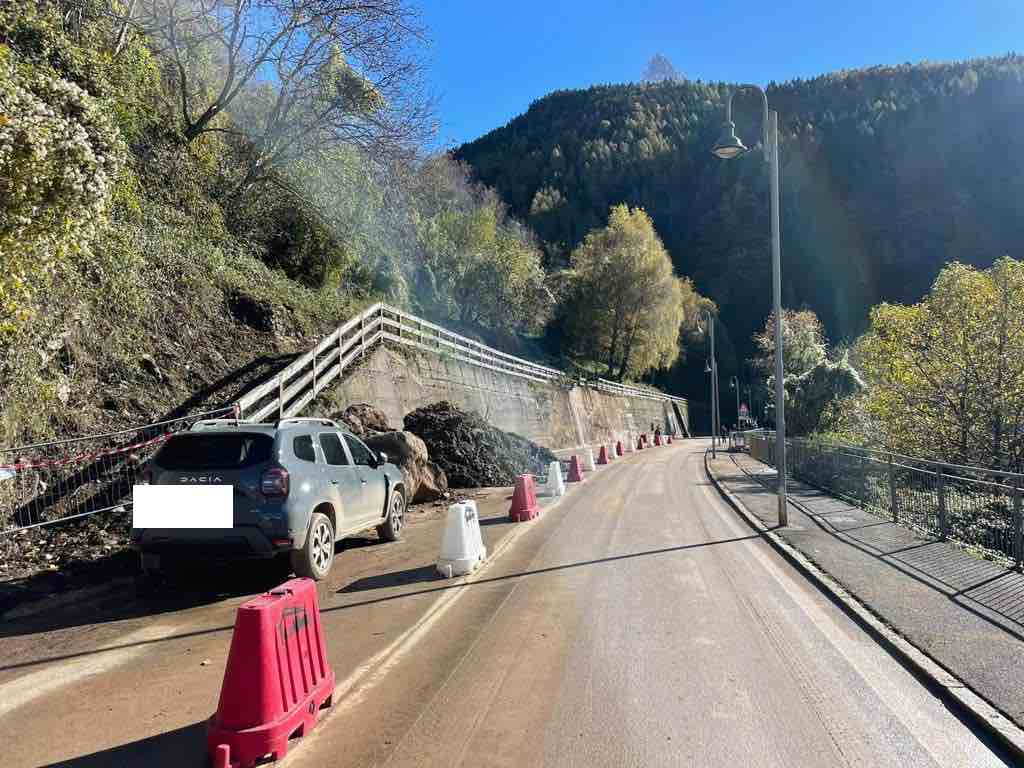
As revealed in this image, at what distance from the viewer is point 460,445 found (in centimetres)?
1786

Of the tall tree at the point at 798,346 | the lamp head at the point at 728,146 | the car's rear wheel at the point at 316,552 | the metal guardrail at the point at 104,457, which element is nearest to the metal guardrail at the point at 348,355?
the metal guardrail at the point at 104,457

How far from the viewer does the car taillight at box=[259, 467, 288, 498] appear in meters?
6.82

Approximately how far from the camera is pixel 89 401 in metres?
10.5

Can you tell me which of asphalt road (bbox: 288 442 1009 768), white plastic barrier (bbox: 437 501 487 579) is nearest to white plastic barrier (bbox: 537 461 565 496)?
white plastic barrier (bbox: 437 501 487 579)

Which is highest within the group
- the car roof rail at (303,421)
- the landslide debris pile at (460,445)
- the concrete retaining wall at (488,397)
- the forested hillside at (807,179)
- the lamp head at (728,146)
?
the forested hillside at (807,179)

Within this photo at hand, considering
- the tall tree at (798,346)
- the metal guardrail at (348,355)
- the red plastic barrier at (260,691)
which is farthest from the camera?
the tall tree at (798,346)

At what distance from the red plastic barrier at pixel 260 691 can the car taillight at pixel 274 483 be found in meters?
3.15

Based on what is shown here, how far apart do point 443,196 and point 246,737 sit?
41.9 meters

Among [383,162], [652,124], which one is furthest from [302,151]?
[652,124]

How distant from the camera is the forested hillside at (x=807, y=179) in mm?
123500

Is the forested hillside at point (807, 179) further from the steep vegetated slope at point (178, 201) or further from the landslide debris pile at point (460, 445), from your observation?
the landslide debris pile at point (460, 445)

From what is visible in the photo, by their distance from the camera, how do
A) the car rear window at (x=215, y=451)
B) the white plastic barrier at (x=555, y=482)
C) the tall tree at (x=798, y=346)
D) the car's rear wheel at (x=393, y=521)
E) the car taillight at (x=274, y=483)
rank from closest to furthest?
the car taillight at (x=274, y=483)
the car rear window at (x=215, y=451)
the car's rear wheel at (x=393, y=521)
the white plastic barrier at (x=555, y=482)
the tall tree at (x=798, y=346)

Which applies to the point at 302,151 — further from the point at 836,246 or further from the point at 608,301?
the point at 836,246

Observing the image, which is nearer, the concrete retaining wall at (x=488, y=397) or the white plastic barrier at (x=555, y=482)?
the white plastic barrier at (x=555, y=482)
